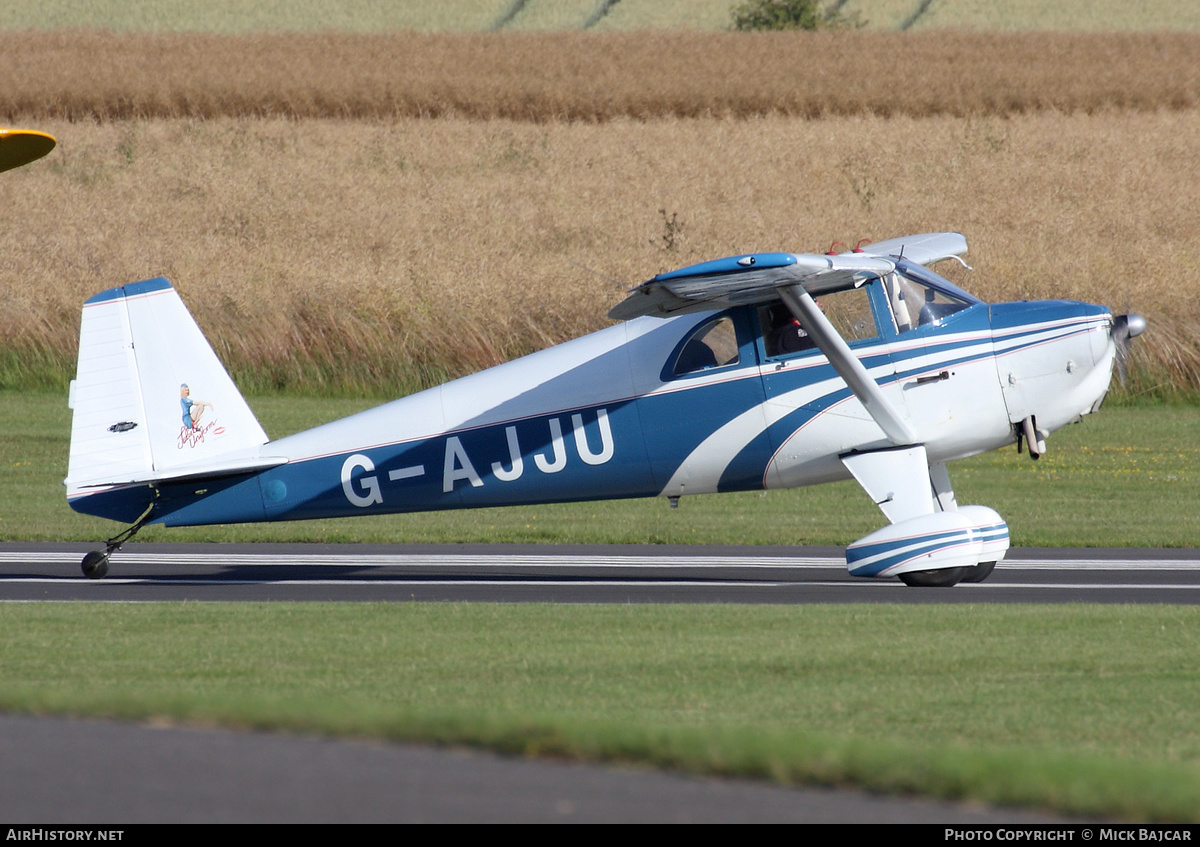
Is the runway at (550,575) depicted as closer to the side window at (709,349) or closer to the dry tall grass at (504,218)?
the side window at (709,349)

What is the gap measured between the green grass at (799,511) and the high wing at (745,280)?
157 inches

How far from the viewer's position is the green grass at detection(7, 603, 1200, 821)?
5.32 meters

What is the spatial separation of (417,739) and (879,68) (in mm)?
50150

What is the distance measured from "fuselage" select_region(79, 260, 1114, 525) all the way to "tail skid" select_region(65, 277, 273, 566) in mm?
141

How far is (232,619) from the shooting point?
9.67 meters

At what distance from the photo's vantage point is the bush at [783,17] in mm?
66188

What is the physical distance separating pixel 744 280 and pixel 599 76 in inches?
1706

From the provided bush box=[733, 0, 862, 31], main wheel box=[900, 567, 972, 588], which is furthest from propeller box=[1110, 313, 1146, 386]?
bush box=[733, 0, 862, 31]

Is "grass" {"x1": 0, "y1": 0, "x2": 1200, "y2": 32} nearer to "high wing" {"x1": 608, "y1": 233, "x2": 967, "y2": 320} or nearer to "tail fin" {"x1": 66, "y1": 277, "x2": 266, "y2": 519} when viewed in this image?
"tail fin" {"x1": 66, "y1": 277, "x2": 266, "y2": 519}

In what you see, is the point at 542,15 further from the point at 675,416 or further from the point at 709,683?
the point at 709,683

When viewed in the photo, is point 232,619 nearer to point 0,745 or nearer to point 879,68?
point 0,745

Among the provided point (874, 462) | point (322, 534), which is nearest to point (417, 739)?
point (874, 462)

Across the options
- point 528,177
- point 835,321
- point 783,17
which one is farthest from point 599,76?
point 835,321
